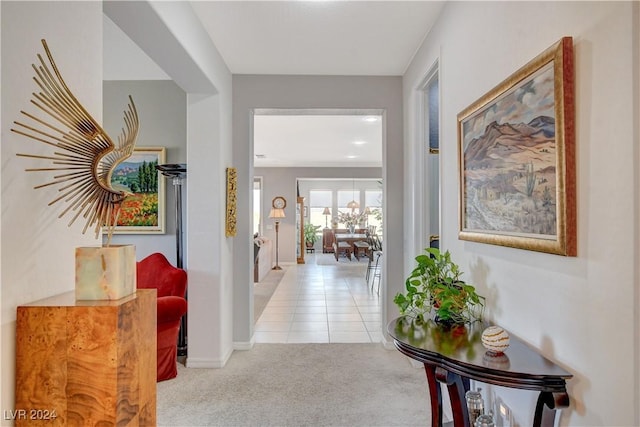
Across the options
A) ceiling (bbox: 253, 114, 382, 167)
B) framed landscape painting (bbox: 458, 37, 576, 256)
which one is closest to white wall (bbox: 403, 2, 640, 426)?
framed landscape painting (bbox: 458, 37, 576, 256)

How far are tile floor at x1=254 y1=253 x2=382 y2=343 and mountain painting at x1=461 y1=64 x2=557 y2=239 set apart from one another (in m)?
2.50

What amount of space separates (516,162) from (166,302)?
8.55 ft

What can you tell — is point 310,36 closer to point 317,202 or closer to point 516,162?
point 516,162

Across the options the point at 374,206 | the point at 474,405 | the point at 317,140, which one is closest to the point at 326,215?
the point at 374,206

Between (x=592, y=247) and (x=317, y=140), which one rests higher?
(x=317, y=140)

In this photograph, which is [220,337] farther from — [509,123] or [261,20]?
[509,123]

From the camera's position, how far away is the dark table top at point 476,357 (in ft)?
3.98

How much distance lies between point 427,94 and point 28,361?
321 cm

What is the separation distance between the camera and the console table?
1.21m

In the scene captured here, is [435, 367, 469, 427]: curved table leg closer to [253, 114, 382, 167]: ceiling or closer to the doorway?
the doorway

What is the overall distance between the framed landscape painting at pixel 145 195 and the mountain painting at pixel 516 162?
2.99 meters

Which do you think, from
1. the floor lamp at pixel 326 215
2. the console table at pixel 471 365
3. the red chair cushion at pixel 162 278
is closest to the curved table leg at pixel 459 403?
the console table at pixel 471 365

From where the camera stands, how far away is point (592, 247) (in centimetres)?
114

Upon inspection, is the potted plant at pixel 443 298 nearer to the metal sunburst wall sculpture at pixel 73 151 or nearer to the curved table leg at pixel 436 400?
the curved table leg at pixel 436 400
